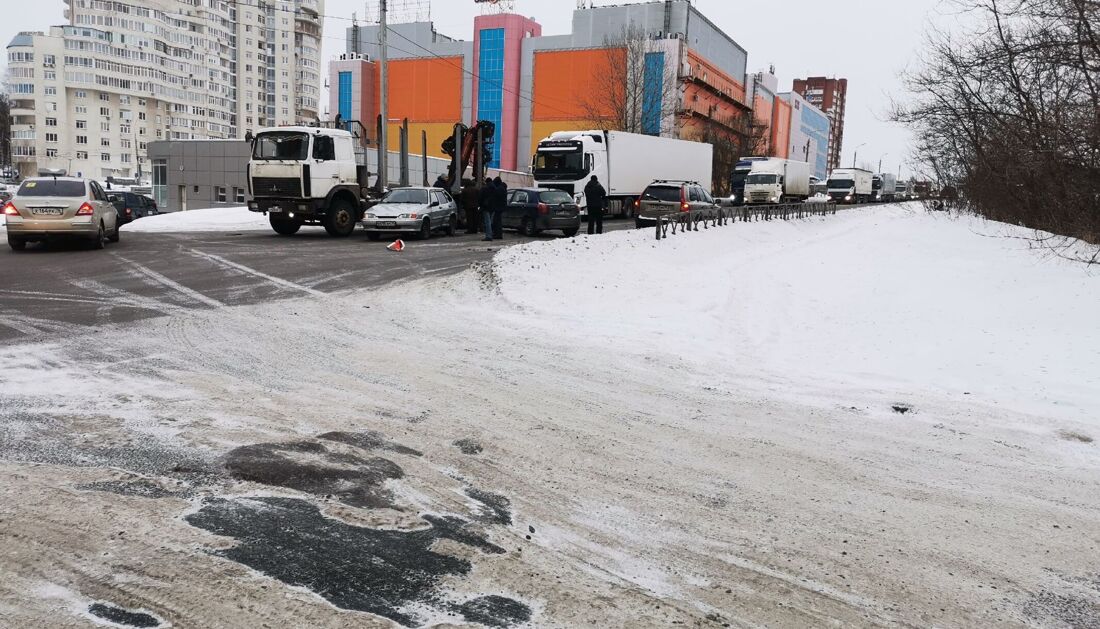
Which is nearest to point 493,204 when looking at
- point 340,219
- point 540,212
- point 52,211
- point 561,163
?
point 540,212

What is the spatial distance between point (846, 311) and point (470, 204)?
13.5 m

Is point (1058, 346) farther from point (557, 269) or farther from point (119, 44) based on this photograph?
point (119, 44)

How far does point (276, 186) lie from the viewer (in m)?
20.0

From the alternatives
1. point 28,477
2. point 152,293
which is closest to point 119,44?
point 152,293

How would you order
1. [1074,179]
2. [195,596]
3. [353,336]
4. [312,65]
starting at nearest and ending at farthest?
[195,596], [353,336], [1074,179], [312,65]

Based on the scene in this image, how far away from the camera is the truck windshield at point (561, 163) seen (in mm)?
30203

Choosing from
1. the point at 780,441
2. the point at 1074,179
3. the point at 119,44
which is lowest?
the point at 780,441

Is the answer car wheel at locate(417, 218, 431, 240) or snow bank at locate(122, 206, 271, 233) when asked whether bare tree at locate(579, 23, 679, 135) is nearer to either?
snow bank at locate(122, 206, 271, 233)

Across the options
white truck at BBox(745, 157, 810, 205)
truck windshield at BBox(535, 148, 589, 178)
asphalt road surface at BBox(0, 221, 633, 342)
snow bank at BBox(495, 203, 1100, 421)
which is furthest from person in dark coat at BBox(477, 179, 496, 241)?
white truck at BBox(745, 157, 810, 205)

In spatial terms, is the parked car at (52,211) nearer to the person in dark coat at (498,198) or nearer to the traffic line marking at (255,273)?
the traffic line marking at (255,273)

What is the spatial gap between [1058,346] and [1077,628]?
23.2 ft

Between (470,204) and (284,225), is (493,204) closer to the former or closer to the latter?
(470,204)

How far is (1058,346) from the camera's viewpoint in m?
9.08

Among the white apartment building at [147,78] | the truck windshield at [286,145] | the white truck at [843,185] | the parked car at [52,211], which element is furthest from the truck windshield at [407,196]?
the white apartment building at [147,78]
